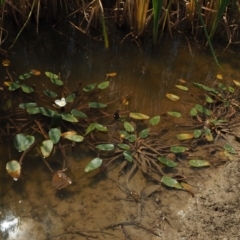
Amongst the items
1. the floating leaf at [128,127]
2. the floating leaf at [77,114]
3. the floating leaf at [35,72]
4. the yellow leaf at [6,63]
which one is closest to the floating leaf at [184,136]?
the floating leaf at [128,127]

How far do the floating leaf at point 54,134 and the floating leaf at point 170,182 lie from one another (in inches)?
22.8

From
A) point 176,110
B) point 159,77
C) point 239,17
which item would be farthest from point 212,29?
point 176,110

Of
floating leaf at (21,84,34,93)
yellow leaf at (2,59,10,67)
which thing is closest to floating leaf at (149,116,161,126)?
floating leaf at (21,84,34,93)

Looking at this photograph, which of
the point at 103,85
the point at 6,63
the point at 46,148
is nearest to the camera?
the point at 46,148

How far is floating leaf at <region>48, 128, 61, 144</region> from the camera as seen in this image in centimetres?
187

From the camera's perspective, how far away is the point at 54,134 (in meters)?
1.89

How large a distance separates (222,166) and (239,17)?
5.03 ft

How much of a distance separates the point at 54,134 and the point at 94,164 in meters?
0.29

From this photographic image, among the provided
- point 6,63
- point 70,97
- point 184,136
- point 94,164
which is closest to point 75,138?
point 94,164

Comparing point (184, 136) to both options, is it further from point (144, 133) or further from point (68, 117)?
point (68, 117)

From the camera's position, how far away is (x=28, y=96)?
218 centimetres

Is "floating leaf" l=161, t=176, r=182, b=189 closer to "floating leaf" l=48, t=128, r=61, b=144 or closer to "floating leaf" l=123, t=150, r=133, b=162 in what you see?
"floating leaf" l=123, t=150, r=133, b=162

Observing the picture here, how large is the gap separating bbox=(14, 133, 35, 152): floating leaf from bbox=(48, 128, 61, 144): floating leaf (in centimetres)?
10

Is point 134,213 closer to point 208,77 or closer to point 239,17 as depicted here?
point 208,77
